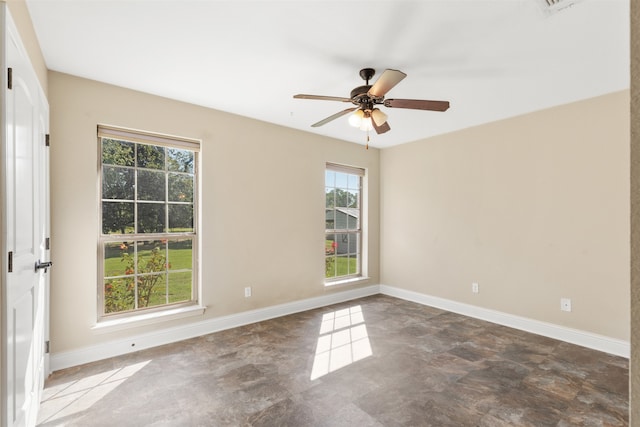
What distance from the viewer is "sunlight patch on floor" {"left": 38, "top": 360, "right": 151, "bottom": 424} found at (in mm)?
2186

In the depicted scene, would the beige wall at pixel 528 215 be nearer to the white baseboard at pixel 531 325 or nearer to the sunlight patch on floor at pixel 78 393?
the white baseboard at pixel 531 325

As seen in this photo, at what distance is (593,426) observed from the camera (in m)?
2.05

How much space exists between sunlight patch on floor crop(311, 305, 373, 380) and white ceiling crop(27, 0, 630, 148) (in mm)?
2479

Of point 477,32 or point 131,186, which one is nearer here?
point 477,32

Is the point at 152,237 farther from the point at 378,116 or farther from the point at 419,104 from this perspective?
the point at 419,104

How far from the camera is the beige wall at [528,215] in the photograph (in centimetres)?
314

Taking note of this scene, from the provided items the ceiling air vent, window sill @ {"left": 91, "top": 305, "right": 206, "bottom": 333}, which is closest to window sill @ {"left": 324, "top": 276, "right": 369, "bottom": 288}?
window sill @ {"left": 91, "top": 305, "right": 206, "bottom": 333}

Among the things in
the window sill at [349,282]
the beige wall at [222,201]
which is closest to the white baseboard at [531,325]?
the window sill at [349,282]

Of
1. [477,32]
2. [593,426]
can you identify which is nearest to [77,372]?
[593,426]

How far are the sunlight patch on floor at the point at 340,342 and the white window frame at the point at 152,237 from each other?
1.44 metres

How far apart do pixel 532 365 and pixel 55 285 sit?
418 centimetres

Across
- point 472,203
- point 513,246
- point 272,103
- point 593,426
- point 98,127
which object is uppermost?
point 272,103

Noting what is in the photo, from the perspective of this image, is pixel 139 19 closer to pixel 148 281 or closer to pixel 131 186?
pixel 131 186

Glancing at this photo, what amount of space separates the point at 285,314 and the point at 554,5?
3874 millimetres
